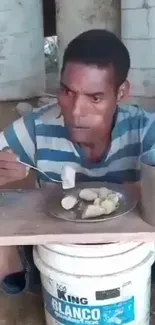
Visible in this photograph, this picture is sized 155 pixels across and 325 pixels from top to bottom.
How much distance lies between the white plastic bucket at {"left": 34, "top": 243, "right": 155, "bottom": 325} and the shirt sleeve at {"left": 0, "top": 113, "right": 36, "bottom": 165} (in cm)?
28

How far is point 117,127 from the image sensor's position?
1.37m

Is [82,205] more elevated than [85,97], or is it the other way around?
[85,97]

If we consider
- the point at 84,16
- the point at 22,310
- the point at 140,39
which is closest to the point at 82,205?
the point at 22,310

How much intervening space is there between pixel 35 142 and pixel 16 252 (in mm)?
265

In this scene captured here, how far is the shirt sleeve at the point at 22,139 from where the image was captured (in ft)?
4.60

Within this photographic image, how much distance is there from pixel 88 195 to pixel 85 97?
0.70ft

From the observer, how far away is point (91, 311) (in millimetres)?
1181

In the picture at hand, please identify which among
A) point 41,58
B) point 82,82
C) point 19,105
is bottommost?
point 19,105

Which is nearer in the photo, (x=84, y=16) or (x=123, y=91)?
(x=123, y=91)

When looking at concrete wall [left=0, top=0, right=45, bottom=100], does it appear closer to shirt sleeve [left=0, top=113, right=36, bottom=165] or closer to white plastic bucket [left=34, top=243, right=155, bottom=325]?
shirt sleeve [left=0, top=113, right=36, bottom=165]

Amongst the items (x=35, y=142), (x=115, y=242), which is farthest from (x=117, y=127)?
(x=115, y=242)

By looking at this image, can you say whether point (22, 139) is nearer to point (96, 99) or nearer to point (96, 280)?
point (96, 99)

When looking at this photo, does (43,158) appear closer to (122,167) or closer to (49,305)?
(122,167)

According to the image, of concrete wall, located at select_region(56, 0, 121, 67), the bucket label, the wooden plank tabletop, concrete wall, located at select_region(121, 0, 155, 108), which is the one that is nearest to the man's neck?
the wooden plank tabletop
